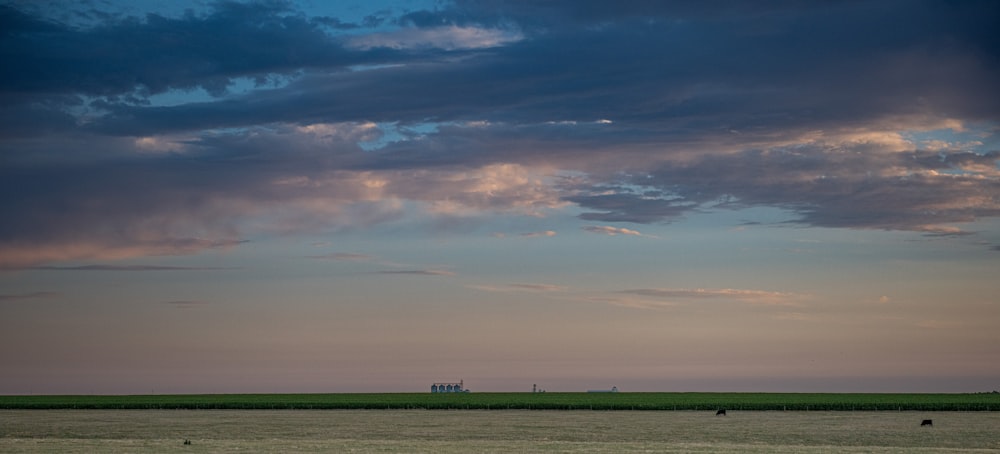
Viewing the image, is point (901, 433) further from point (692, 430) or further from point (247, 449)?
point (247, 449)

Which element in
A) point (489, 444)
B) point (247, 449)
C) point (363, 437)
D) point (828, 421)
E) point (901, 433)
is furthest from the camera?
point (828, 421)

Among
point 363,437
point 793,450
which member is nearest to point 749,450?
point 793,450

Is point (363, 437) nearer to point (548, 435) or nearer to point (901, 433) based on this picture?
point (548, 435)

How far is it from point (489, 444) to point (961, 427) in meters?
40.9

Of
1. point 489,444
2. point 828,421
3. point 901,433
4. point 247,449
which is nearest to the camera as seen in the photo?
point 247,449

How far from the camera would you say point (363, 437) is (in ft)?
174

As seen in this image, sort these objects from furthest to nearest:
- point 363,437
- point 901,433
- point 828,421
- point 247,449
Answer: point 828,421 → point 901,433 → point 363,437 → point 247,449

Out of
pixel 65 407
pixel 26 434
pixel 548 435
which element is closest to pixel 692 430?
pixel 548 435

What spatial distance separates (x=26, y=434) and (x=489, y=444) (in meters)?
33.9

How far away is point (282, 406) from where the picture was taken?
Result: 119 metres

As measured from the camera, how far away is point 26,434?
5862 cm

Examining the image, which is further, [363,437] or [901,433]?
[901,433]

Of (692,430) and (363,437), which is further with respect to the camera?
(692,430)

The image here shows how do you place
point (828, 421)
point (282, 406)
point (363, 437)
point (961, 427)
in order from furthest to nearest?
point (282, 406) < point (828, 421) < point (961, 427) < point (363, 437)
